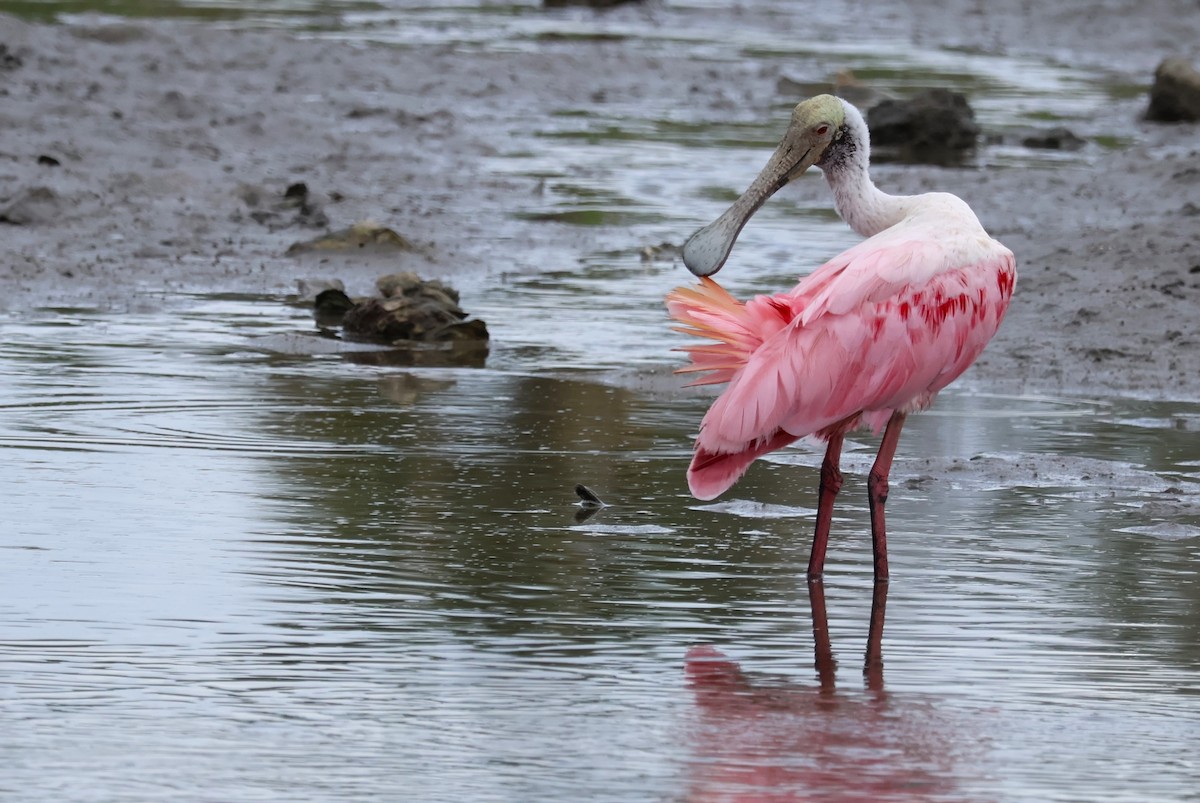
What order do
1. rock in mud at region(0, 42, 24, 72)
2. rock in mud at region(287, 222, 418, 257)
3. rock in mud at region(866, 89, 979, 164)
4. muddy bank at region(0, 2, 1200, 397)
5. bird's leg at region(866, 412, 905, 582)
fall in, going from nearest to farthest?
bird's leg at region(866, 412, 905, 582) < muddy bank at region(0, 2, 1200, 397) < rock in mud at region(287, 222, 418, 257) < rock in mud at region(866, 89, 979, 164) < rock in mud at region(0, 42, 24, 72)

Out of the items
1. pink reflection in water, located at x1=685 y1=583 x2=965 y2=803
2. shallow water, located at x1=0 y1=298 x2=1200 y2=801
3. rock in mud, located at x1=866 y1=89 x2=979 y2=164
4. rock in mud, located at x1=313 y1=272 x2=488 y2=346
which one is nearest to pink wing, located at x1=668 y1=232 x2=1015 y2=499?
shallow water, located at x1=0 y1=298 x2=1200 y2=801

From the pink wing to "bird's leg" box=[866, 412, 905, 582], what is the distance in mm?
63

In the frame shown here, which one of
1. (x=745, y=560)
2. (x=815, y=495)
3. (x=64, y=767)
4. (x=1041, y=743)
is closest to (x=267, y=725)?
(x=64, y=767)

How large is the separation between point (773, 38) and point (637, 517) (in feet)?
69.2

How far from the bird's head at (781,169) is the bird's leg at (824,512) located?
725 mm

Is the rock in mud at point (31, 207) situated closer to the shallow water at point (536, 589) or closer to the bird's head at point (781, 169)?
the shallow water at point (536, 589)

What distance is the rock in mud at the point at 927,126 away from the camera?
17.6 m

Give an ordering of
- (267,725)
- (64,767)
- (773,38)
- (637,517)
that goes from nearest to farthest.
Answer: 1. (64,767)
2. (267,725)
3. (637,517)
4. (773,38)

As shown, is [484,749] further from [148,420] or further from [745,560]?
[148,420]

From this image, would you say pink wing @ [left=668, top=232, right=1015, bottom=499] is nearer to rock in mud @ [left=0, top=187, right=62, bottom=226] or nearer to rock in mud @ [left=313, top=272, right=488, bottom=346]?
rock in mud @ [left=313, top=272, right=488, bottom=346]

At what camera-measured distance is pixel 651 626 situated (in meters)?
5.61

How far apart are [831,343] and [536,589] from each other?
3.74 ft

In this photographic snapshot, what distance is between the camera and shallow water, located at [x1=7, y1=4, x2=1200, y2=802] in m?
4.58

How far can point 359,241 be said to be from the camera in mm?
12156
